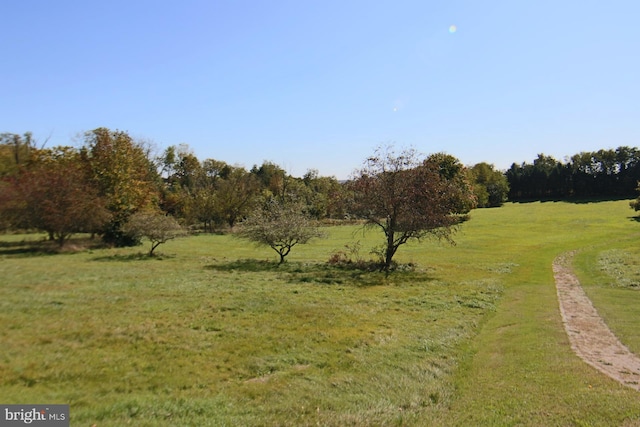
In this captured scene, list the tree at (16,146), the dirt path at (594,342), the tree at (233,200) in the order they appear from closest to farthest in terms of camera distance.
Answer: the dirt path at (594,342), the tree at (16,146), the tree at (233,200)

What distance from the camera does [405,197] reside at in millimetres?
29641

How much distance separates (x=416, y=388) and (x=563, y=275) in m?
24.7

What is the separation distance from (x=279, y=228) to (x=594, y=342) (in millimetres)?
25133

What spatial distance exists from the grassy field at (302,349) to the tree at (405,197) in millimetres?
5119

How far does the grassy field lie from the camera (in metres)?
7.46

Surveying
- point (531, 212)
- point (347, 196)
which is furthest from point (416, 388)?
point (531, 212)

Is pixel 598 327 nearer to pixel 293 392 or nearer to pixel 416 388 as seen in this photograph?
pixel 416 388

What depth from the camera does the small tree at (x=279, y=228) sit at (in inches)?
1340

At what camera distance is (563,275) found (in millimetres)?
28031

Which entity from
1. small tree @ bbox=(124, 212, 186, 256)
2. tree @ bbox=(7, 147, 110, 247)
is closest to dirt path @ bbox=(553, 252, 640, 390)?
small tree @ bbox=(124, 212, 186, 256)

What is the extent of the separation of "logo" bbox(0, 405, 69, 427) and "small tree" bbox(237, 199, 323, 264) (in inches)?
1071

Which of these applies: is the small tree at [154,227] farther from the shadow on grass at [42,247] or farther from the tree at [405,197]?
the tree at [405,197]

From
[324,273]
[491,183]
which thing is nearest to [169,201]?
[324,273]

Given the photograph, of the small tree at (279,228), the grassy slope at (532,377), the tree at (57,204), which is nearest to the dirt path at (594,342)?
the grassy slope at (532,377)
